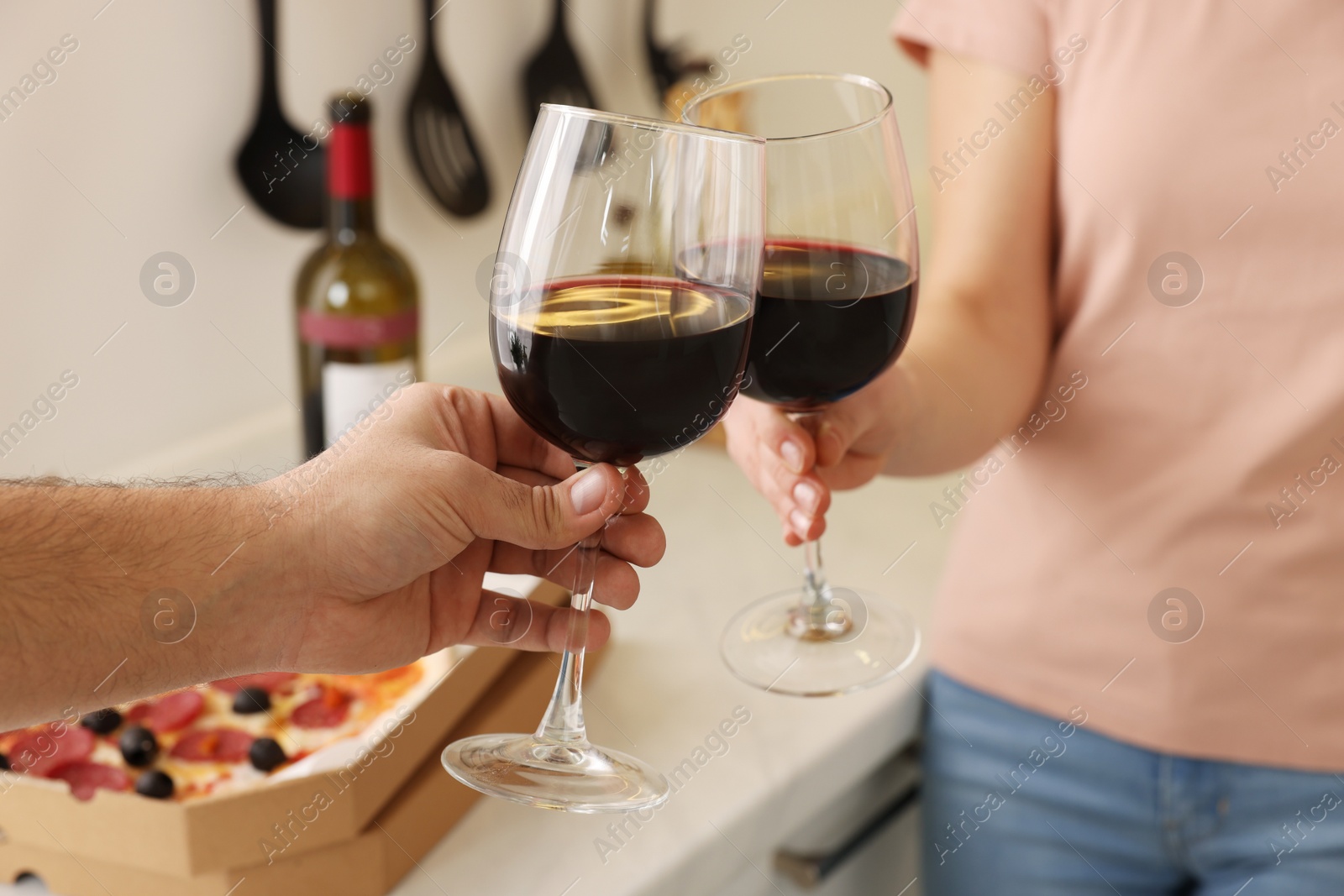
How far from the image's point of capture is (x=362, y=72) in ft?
4.69

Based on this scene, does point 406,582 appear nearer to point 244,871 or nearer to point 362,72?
point 244,871

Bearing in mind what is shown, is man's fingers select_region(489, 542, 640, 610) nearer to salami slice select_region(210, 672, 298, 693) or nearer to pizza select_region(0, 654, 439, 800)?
pizza select_region(0, 654, 439, 800)

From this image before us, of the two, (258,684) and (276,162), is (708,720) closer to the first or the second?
(258,684)

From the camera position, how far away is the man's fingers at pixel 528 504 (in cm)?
57

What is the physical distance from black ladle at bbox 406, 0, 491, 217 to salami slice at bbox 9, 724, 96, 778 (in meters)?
0.87

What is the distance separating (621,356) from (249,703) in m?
0.50

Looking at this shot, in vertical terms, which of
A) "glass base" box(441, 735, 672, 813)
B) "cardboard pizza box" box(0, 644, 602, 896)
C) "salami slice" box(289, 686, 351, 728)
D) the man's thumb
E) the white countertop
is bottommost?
the white countertop

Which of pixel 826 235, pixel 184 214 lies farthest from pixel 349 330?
pixel 826 235

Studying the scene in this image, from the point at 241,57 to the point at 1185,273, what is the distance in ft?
3.29

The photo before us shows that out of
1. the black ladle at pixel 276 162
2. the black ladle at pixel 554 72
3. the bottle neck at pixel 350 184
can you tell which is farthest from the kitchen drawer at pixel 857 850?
the black ladle at pixel 554 72

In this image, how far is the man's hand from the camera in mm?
567

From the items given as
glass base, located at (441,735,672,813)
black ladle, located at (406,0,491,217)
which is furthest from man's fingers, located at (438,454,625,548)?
black ladle, located at (406,0,491,217)

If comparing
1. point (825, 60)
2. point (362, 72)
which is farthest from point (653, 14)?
point (362, 72)

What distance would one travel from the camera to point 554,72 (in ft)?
5.37
